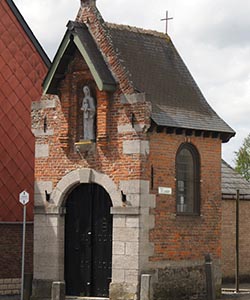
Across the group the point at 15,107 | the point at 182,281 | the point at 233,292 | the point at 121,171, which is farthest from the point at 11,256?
the point at 233,292

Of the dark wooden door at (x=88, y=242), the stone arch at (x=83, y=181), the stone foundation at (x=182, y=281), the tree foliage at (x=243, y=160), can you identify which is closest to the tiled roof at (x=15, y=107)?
the stone arch at (x=83, y=181)

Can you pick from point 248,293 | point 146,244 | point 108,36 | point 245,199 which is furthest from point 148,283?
point 245,199

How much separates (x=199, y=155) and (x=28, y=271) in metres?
6.17

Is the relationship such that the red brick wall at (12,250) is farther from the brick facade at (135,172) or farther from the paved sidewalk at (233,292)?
the paved sidewalk at (233,292)

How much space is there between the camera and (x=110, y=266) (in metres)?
22.8

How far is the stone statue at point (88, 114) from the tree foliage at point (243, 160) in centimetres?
3585

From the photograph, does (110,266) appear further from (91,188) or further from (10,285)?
(10,285)

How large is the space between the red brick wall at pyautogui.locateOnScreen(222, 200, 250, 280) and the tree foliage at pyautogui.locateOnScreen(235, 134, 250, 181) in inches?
1126

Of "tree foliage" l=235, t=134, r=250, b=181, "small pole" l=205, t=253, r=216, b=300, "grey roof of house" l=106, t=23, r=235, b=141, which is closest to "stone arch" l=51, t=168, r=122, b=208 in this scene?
"grey roof of house" l=106, t=23, r=235, b=141

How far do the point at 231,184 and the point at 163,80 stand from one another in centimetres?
730

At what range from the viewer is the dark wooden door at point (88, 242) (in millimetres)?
22984

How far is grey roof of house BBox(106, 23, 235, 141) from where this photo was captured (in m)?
23.1

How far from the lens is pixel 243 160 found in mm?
59812

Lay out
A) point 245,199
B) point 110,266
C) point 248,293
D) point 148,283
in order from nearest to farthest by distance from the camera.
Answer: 1. point 148,283
2. point 110,266
3. point 248,293
4. point 245,199
